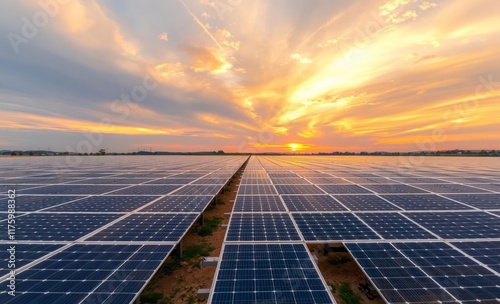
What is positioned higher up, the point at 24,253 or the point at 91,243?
the point at 91,243

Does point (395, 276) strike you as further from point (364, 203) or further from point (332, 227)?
point (364, 203)

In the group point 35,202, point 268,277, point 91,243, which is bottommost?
point 268,277

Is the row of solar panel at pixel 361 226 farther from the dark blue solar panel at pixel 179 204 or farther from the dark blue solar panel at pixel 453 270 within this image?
the dark blue solar panel at pixel 179 204

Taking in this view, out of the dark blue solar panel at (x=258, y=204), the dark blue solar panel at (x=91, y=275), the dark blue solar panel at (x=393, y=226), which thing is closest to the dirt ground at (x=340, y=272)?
the dark blue solar panel at (x=393, y=226)

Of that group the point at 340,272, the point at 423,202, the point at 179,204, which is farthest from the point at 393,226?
the point at 179,204

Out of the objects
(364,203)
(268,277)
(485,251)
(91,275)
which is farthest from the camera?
(364,203)

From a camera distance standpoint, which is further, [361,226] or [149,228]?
[361,226]

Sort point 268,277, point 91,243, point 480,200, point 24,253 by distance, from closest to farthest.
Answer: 1. point 268,277
2. point 24,253
3. point 91,243
4. point 480,200
